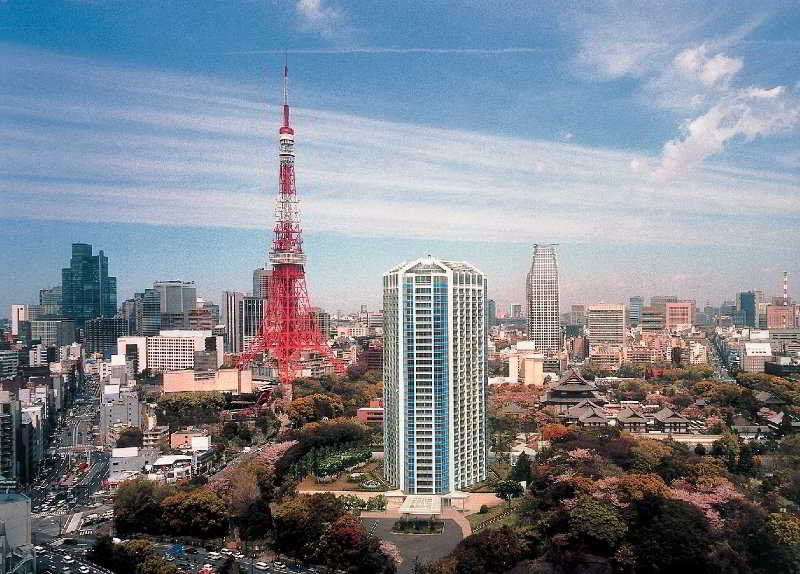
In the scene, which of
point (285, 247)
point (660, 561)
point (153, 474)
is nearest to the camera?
point (660, 561)

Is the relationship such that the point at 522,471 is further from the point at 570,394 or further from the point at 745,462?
the point at 570,394

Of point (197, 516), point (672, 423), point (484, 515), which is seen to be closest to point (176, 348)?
point (672, 423)

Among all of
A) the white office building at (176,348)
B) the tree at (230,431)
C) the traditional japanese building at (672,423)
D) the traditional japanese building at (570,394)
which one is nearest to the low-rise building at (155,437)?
the tree at (230,431)

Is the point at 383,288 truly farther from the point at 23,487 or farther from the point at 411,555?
the point at 23,487

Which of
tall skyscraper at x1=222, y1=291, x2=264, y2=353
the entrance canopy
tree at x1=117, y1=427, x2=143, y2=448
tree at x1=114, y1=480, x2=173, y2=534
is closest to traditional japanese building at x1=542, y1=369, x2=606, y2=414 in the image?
the entrance canopy

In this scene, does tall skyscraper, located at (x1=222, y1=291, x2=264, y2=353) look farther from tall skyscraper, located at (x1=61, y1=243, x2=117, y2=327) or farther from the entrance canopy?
the entrance canopy

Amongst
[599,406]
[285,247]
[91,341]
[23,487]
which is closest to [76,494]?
[23,487]

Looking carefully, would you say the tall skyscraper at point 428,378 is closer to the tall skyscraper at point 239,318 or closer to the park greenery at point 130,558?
the park greenery at point 130,558
